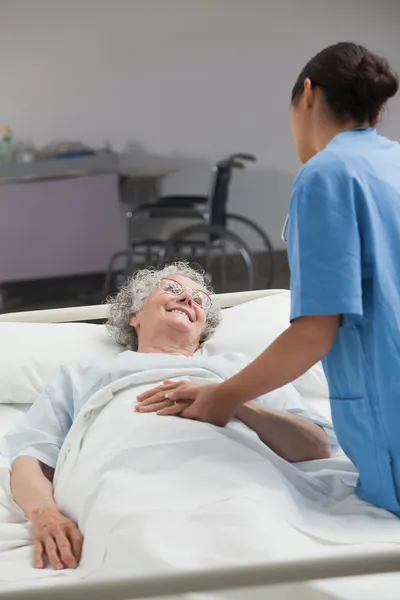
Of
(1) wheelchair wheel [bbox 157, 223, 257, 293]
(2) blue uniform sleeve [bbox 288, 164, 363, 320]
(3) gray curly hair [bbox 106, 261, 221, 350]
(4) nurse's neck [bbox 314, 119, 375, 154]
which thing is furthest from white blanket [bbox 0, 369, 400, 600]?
(1) wheelchair wheel [bbox 157, 223, 257, 293]

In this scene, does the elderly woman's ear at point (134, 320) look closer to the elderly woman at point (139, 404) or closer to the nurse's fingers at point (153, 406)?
the elderly woman at point (139, 404)

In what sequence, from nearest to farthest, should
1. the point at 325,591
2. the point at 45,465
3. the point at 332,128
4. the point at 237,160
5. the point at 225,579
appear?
the point at 225,579 < the point at 325,591 < the point at 332,128 < the point at 45,465 < the point at 237,160

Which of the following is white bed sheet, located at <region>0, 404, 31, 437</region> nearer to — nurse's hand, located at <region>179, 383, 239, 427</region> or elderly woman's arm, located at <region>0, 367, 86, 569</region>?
elderly woman's arm, located at <region>0, 367, 86, 569</region>

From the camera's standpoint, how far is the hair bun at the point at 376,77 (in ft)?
4.45

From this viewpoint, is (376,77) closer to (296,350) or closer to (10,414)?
(296,350)

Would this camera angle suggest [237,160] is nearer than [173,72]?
No

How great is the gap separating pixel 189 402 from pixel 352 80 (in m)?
0.66

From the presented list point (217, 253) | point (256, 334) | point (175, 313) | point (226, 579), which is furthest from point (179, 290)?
point (217, 253)

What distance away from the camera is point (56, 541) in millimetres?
1439

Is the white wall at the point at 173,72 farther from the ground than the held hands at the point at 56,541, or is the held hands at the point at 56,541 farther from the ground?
the white wall at the point at 173,72

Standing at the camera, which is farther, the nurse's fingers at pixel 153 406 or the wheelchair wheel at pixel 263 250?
the wheelchair wheel at pixel 263 250

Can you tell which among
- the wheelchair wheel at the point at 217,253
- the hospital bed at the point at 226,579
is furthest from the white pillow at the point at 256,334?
the wheelchair wheel at the point at 217,253

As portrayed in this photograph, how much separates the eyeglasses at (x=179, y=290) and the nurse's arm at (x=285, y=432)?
18.9 inches

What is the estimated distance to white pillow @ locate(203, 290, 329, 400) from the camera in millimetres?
2238
